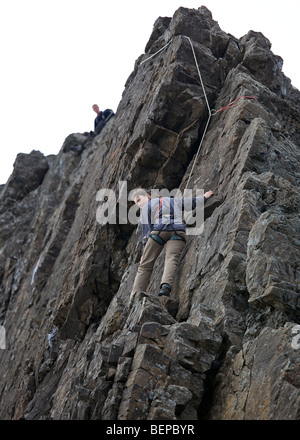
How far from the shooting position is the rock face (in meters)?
7.17

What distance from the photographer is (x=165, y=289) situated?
10219mm

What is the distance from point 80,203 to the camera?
2402 cm

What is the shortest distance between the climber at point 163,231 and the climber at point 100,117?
20811mm

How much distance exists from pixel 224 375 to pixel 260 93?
9.61m

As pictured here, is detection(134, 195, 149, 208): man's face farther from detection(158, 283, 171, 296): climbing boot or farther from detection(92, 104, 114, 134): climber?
detection(92, 104, 114, 134): climber

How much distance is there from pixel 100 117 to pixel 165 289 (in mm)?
24176

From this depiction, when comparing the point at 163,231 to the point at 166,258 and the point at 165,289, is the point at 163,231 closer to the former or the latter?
the point at 166,258

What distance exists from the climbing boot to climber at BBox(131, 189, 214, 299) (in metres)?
0.42

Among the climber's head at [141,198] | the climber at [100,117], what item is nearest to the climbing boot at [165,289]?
the climber's head at [141,198]

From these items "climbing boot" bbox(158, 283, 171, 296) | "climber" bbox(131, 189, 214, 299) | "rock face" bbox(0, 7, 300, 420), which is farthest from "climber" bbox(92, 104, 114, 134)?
"climbing boot" bbox(158, 283, 171, 296)
